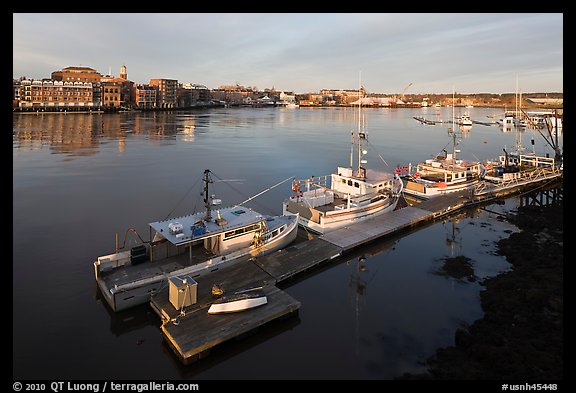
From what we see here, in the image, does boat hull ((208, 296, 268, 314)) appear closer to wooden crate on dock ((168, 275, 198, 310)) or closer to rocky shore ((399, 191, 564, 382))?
wooden crate on dock ((168, 275, 198, 310))

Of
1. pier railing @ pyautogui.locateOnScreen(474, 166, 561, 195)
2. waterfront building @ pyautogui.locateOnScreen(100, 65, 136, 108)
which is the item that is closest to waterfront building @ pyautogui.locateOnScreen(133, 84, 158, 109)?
waterfront building @ pyautogui.locateOnScreen(100, 65, 136, 108)

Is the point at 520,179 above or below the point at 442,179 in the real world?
above

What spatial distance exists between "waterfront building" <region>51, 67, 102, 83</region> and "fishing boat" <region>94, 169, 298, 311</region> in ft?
505

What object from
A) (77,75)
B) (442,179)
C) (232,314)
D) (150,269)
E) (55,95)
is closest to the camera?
(232,314)

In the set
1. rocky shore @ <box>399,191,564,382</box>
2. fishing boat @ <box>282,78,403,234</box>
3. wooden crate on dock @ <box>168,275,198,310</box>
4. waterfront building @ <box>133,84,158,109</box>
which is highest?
waterfront building @ <box>133,84,158,109</box>

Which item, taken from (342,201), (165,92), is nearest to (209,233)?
(342,201)

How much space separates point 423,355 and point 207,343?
8.03m

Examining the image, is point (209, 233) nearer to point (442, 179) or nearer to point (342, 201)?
point (342, 201)

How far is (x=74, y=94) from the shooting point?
133375 millimetres

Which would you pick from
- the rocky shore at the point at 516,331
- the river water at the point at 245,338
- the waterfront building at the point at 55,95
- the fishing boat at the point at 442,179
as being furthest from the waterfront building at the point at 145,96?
the rocky shore at the point at 516,331

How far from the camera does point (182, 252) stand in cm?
1973

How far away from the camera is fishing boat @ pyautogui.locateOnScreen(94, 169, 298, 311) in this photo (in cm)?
1659

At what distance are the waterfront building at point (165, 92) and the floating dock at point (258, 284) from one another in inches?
6347

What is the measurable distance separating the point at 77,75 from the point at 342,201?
6194 inches
